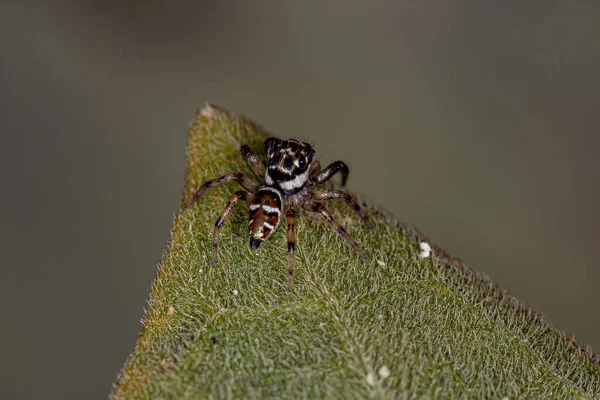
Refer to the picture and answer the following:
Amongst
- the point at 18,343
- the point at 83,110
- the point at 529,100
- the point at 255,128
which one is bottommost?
the point at 18,343

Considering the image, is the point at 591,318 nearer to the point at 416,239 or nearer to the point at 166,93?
the point at 416,239

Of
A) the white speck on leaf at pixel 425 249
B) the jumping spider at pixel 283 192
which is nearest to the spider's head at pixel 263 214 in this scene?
the jumping spider at pixel 283 192

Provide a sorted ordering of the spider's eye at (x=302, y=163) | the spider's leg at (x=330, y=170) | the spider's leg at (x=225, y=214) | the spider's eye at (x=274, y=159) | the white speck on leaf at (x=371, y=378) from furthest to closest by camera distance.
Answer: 1. the spider's leg at (x=330, y=170)
2. the spider's eye at (x=302, y=163)
3. the spider's eye at (x=274, y=159)
4. the spider's leg at (x=225, y=214)
5. the white speck on leaf at (x=371, y=378)

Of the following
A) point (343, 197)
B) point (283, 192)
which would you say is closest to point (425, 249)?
point (343, 197)

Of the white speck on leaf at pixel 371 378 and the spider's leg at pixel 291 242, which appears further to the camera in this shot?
the spider's leg at pixel 291 242

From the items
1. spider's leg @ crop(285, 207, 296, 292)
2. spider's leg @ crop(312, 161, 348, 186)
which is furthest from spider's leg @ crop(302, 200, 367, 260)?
spider's leg @ crop(312, 161, 348, 186)

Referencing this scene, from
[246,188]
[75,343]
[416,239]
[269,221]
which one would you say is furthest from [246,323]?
[75,343]

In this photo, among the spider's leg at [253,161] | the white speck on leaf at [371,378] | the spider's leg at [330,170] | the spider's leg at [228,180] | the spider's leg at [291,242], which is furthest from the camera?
the spider's leg at [330,170]

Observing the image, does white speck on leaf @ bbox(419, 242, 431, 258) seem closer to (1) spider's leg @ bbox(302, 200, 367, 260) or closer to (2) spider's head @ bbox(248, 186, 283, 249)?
(1) spider's leg @ bbox(302, 200, 367, 260)

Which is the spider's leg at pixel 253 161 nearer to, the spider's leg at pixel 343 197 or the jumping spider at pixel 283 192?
the jumping spider at pixel 283 192
